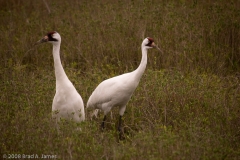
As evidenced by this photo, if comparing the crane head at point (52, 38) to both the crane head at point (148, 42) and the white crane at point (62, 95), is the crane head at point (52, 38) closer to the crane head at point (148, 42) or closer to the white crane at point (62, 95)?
the white crane at point (62, 95)

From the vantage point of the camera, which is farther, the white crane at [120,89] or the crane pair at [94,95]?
the white crane at [120,89]

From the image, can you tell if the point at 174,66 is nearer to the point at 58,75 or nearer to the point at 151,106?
the point at 151,106

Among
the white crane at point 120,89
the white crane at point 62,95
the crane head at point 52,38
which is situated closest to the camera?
the white crane at point 62,95

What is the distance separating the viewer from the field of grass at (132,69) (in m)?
A: 4.62

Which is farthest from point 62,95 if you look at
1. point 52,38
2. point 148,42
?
point 148,42

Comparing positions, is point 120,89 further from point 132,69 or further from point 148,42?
point 132,69

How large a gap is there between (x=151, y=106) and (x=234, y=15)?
155 inches

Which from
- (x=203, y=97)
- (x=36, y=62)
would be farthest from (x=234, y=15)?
(x=36, y=62)

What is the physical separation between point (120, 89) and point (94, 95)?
0.64 m

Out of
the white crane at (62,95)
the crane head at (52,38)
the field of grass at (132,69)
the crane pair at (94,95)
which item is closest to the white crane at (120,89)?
the crane pair at (94,95)

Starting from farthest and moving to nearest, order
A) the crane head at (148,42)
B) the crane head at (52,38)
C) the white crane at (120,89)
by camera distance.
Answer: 1. the crane head at (148,42)
2. the white crane at (120,89)
3. the crane head at (52,38)

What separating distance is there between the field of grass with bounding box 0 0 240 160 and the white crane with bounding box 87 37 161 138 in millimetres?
251

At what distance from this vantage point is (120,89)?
5957mm

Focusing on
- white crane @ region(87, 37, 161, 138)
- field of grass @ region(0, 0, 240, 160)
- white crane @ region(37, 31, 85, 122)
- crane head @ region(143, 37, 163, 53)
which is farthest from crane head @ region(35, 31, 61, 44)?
crane head @ region(143, 37, 163, 53)
